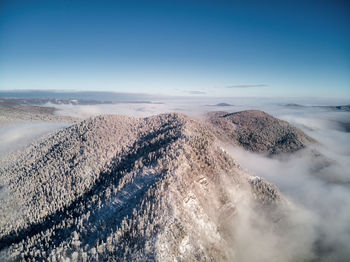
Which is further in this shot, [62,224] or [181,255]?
[62,224]

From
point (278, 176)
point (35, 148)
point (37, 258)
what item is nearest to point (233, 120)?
point (278, 176)

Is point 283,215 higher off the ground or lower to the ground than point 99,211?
lower

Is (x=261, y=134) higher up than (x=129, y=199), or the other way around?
(x=129, y=199)

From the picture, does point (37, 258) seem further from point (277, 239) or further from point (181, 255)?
point (277, 239)

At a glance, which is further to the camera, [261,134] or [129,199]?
[261,134]

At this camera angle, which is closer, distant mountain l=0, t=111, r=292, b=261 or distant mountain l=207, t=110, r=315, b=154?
distant mountain l=0, t=111, r=292, b=261
